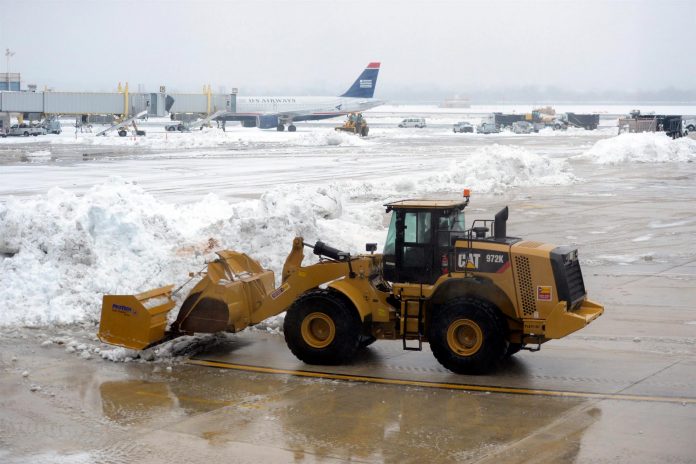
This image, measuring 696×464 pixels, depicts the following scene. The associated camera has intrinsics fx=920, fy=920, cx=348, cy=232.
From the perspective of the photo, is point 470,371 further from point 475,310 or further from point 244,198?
point 244,198

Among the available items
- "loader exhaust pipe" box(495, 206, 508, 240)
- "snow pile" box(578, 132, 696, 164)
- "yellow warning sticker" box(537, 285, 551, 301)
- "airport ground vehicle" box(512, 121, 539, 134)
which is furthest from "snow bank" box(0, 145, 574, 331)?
"airport ground vehicle" box(512, 121, 539, 134)

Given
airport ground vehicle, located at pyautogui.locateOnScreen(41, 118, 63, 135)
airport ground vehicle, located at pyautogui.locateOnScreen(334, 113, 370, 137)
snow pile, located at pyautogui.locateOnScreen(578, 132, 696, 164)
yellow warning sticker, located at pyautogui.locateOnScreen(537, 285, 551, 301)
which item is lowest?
yellow warning sticker, located at pyautogui.locateOnScreen(537, 285, 551, 301)

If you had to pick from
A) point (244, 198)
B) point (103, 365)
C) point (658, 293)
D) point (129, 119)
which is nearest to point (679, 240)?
point (658, 293)

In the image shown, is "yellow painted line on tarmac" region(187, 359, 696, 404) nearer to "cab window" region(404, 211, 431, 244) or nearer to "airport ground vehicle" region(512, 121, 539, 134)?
"cab window" region(404, 211, 431, 244)

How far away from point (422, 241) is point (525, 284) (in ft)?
4.49

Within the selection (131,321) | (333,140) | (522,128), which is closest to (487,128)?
(522,128)

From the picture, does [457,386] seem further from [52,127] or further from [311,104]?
[311,104]

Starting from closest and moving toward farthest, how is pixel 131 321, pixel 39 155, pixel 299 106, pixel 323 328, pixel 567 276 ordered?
pixel 567 276 → pixel 323 328 → pixel 131 321 → pixel 39 155 → pixel 299 106

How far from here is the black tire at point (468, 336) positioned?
10.9 m

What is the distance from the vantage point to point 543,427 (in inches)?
371

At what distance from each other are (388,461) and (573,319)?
3183 mm

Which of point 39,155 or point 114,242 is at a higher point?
point 39,155

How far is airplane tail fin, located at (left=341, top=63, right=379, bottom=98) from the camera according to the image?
10831cm

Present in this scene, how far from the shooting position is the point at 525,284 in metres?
10.8
